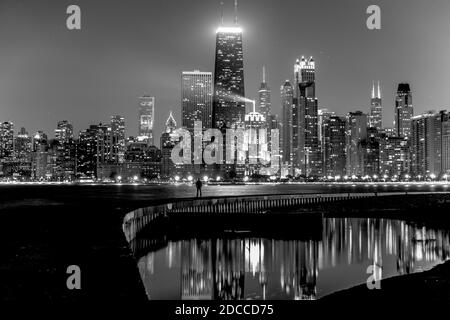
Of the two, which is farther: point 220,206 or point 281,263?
point 220,206

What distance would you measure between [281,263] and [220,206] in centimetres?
1972

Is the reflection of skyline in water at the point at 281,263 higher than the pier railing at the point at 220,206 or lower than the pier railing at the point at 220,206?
lower

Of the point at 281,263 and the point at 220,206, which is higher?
the point at 220,206

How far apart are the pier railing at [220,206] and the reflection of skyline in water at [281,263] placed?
2.76m

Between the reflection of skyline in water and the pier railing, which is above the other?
the pier railing

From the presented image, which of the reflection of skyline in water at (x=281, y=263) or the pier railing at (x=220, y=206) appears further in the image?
the pier railing at (x=220, y=206)

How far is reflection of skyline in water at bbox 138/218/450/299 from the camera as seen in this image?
2081cm

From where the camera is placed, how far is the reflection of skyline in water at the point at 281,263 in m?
20.8

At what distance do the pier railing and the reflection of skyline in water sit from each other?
276 cm

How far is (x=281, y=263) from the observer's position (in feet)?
86.9

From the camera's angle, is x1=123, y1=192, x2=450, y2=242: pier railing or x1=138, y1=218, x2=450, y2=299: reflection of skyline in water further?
x1=123, y1=192, x2=450, y2=242: pier railing
